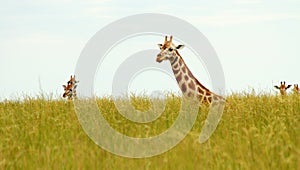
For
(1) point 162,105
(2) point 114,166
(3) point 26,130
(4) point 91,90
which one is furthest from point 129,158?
(4) point 91,90

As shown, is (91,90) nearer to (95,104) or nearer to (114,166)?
(95,104)

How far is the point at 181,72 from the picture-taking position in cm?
1180

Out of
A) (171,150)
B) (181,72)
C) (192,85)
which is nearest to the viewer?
(171,150)

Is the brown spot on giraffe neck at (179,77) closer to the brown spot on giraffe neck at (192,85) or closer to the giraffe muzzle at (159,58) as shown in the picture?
the brown spot on giraffe neck at (192,85)

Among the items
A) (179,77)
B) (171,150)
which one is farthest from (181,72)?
(171,150)

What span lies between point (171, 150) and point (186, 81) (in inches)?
202

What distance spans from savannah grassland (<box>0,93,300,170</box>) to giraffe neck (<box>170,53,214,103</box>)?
0.74 m

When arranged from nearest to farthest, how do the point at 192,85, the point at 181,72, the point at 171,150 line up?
the point at 171,150
the point at 192,85
the point at 181,72

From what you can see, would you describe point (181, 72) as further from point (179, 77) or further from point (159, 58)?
point (159, 58)

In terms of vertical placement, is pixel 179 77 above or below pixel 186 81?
above

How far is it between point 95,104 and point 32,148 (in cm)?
331

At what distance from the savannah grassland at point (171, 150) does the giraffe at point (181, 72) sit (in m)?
0.78

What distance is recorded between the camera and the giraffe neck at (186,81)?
37.6 feet

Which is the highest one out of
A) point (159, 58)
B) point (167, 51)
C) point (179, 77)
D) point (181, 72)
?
point (167, 51)
